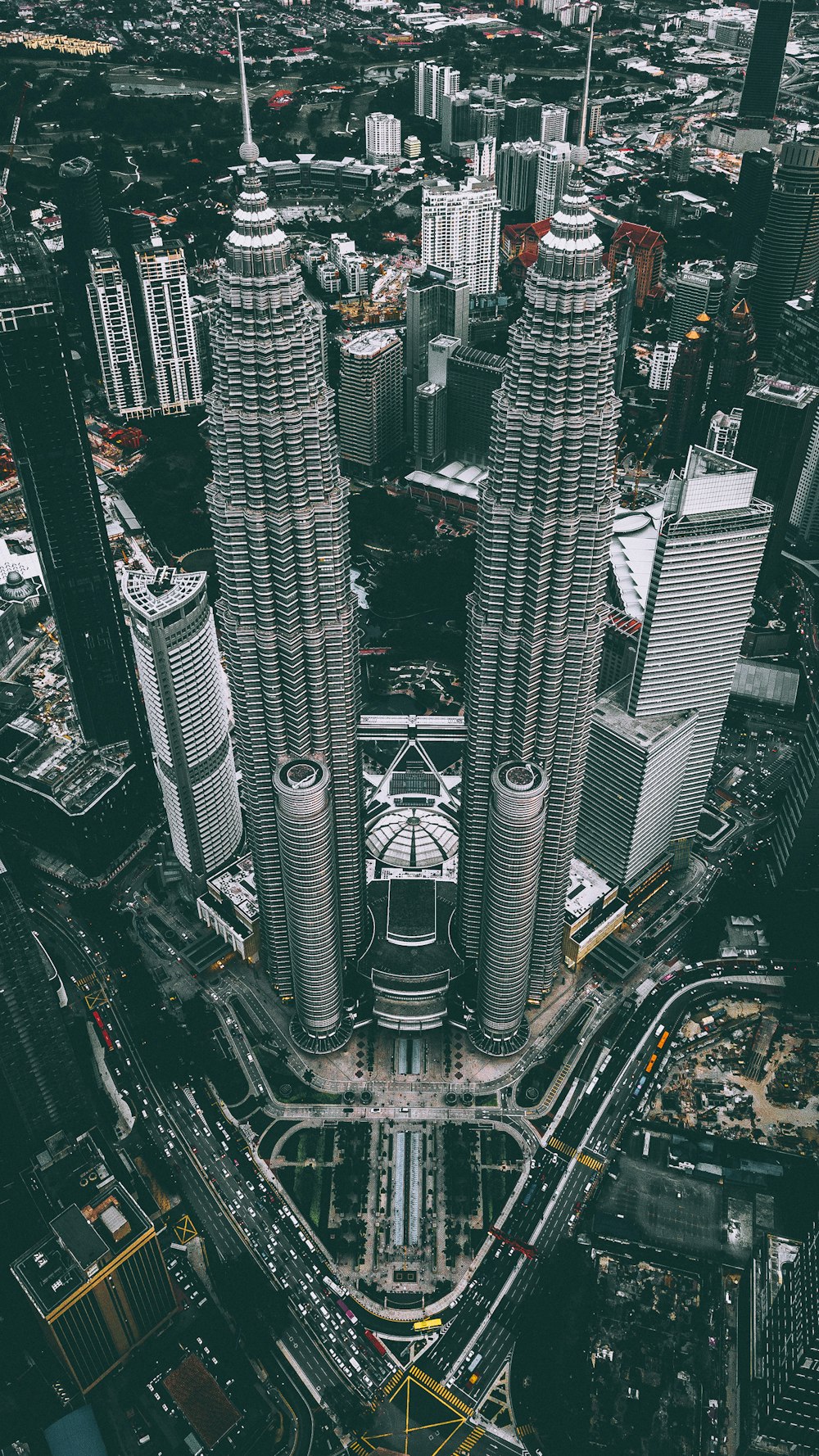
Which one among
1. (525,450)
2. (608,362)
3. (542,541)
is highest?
(608,362)

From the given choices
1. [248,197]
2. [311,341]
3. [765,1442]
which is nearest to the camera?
[248,197]

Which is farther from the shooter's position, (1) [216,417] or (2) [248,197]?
(1) [216,417]

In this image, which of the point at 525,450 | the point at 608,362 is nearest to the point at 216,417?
the point at 525,450

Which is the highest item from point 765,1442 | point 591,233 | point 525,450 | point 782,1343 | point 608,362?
point 591,233

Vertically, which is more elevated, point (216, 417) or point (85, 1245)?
point (216, 417)

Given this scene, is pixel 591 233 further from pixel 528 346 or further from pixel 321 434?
pixel 321 434

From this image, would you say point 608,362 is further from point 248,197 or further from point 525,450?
point 248,197

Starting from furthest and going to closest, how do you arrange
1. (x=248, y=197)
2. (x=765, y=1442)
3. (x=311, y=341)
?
(x=765, y=1442) → (x=311, y=341) → (x=248, y=197)

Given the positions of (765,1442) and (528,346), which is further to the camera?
(765,1442)

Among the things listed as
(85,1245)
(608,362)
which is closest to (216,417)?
(608,362)
